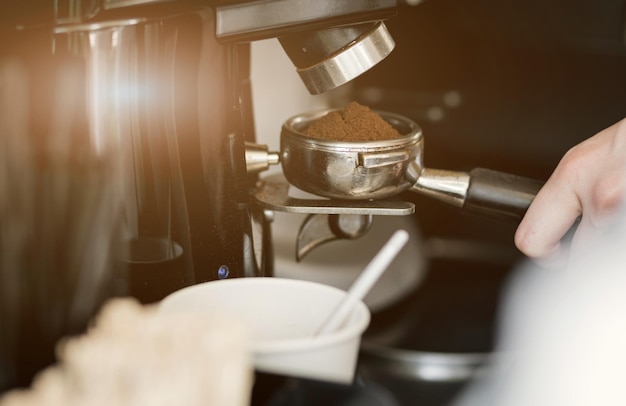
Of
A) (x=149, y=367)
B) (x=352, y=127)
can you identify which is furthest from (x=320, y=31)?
(x=149, y=367)

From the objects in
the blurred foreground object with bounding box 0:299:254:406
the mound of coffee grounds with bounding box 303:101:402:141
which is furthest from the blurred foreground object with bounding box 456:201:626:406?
the blurred foreground object with bounding box 0:299:254:406

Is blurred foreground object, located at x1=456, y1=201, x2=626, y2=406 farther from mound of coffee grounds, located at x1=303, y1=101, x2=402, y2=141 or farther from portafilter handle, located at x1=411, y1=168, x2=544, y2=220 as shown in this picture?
mound of coffee grounds, located at x1=303, y1=101, x2=402, y2=141

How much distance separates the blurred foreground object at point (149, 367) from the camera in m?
0.32

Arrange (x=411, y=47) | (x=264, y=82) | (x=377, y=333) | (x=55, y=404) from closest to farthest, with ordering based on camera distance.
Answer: (x=55, y=404)
(x=264, y=82)
(x=377, y=333)
(x=411, y=47)

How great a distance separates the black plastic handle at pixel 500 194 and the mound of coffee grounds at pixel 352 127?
0.09 m

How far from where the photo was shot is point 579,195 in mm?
650

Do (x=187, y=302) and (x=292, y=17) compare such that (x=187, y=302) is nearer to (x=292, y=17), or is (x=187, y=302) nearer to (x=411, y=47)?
(x=292, y=17)

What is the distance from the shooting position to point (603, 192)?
0.63 meters

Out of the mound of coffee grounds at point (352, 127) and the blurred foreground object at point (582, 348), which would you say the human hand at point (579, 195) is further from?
the mound of coffee grounds at point (352, 127)

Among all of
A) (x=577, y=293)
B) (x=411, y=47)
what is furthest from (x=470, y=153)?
(x=577, y=293)

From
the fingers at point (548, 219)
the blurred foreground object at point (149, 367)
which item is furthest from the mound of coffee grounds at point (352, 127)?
the blurred foreground object at point (149, 367)

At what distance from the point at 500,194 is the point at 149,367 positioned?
1.41 feet

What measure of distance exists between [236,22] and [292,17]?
4cm

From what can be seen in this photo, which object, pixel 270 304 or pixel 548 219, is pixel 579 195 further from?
pixel 270 304
